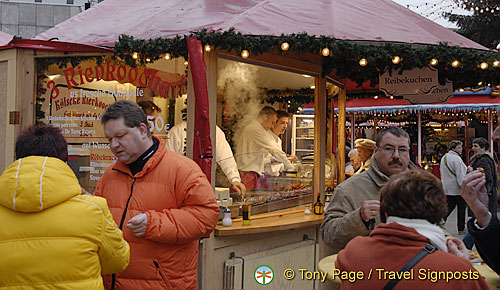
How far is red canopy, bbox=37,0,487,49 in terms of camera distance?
5.49 m

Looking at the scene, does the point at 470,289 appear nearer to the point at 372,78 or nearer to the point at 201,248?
the point at 201,248

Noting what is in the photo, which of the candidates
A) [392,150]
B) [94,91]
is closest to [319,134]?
[94,91]

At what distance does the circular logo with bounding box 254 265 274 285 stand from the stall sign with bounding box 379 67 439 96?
2.86 metres

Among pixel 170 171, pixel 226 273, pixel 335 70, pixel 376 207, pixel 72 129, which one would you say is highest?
pixel 335 70

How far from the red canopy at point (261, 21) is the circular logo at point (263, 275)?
2.61 metres

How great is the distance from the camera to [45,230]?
2.38 metres

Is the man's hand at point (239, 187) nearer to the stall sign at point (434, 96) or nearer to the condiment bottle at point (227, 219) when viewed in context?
the condiment bottle at point (227, 219)

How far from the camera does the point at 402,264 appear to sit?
2.07 m

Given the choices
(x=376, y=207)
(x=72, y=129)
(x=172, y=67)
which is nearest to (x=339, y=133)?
(x=172, y=67)

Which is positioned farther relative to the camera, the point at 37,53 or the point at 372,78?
the point at 372,78

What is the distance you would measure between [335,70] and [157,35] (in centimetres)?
311

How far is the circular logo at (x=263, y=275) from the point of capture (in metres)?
5.43

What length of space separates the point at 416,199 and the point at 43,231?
179 cm

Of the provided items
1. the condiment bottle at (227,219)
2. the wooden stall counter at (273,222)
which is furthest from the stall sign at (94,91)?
the wooden stall counter at (273,222)
